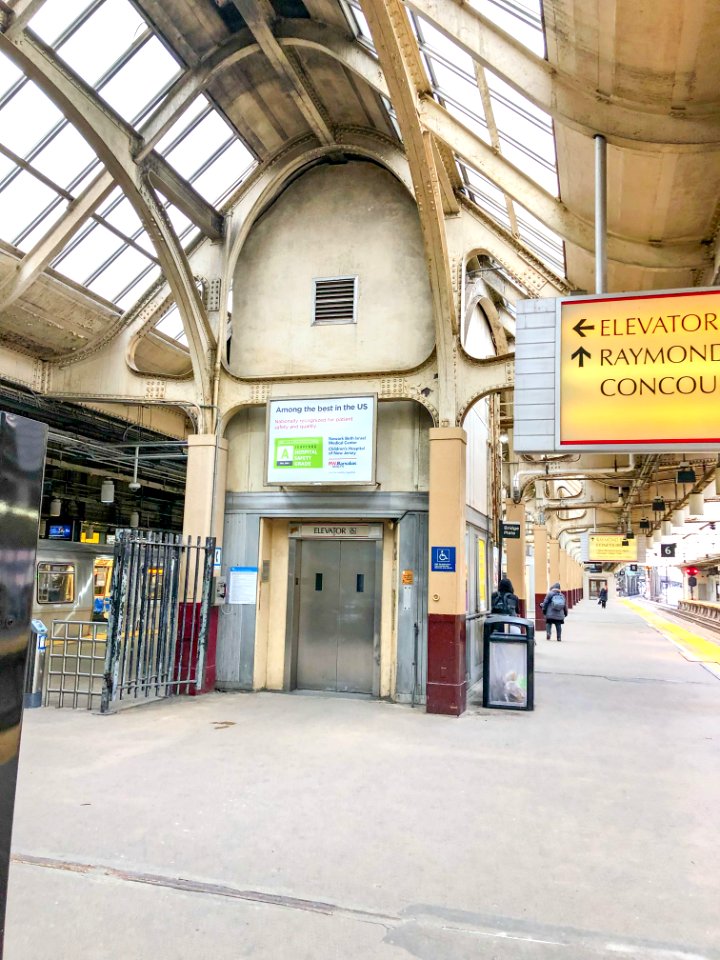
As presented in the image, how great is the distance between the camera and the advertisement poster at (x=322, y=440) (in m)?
10.8

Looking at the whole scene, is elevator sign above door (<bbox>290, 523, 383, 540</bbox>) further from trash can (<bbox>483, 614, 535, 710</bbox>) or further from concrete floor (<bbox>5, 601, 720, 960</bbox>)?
concrete floor (<bbox>5, 601, 720, 960</bbox>)

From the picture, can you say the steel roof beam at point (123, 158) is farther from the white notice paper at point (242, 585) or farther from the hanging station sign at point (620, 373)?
the hanging station sign at point (620, 373)

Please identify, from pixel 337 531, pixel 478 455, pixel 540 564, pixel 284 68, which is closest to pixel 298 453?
pixel 337 531

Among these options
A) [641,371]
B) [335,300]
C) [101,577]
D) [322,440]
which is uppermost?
[335,300]

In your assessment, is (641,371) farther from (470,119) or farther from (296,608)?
(296,608)

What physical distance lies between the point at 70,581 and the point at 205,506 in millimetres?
5296

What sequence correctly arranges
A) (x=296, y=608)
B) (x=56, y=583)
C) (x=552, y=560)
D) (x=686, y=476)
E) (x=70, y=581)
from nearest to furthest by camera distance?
(x=296, y=608) → (x=56, y=583) → (x=70, y=581) → (x=686, y=476) → (x=552, y=560)

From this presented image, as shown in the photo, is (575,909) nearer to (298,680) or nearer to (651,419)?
(651,419)

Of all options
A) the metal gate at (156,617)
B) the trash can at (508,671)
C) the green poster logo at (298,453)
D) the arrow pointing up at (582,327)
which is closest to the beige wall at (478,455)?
the green poster logo at (298,453)

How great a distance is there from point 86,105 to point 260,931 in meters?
9.30

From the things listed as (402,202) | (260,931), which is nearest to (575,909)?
(260,931)

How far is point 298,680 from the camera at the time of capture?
11.6 m

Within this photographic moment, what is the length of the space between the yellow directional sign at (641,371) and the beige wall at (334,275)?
17.0 ft

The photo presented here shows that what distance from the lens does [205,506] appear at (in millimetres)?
11391
